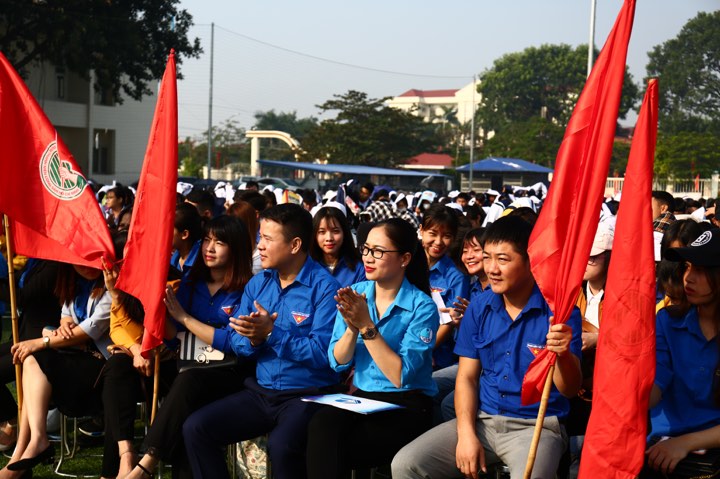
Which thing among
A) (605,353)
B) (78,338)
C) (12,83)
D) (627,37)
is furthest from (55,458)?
(627,37)

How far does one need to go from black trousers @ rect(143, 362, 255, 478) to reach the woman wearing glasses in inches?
28.9

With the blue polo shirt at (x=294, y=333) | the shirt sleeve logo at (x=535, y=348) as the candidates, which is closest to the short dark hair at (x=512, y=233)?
the shirt sleeve logo at (x=535, y=348)

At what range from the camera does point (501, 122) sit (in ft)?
274

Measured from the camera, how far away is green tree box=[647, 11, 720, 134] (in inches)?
2534

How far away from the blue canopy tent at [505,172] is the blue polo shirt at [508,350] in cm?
3161

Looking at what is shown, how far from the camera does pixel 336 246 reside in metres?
6.13

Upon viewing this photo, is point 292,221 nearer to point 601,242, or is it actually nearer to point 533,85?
point 601,242

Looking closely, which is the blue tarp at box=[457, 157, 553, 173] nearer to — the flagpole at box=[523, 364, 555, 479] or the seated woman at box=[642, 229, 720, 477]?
the seated woman at box=[642, 229, 720, 477]

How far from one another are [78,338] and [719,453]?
3334 millimetres

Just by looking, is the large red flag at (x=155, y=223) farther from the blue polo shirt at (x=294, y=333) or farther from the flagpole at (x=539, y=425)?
the flagpole at (x=539, y=425)

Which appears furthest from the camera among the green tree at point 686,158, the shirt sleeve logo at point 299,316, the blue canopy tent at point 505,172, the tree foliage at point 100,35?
the green tree at point 686,158

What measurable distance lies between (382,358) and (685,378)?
4.14ft

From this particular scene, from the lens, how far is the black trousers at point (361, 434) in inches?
160

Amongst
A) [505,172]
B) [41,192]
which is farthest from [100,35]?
[41,192]
